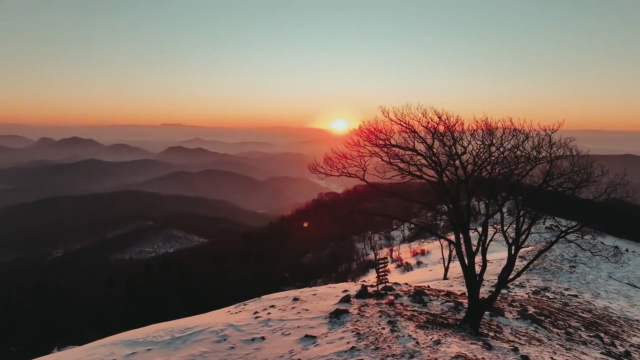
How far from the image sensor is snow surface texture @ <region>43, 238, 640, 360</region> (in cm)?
1237

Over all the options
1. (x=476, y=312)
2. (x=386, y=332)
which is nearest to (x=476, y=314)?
(x=476, y=312)

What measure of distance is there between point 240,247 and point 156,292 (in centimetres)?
2835

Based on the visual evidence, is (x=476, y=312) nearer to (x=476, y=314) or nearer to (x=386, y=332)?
(x=476, y=314)

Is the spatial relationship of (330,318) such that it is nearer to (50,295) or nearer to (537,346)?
(537,346)

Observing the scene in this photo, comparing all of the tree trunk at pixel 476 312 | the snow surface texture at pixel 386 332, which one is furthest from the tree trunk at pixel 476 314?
the snow surface texture at pixel 386 332

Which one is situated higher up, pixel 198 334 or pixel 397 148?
pixel 397 148

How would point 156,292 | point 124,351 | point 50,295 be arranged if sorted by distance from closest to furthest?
point 124,351
point 156,292
point 50,295

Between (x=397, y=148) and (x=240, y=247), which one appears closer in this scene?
(x=397, y=148)

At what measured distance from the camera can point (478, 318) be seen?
14453mm

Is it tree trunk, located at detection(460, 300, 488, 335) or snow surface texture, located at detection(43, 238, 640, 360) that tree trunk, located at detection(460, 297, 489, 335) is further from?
snow surface texture, located at detection(43, 238, 640, 360)

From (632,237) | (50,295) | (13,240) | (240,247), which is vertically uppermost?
(632,237)

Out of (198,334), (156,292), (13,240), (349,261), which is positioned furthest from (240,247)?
(13,240)

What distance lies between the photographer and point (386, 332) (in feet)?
43.2

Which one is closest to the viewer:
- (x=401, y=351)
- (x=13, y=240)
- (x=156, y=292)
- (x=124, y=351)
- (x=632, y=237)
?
(x=401, y=351)
